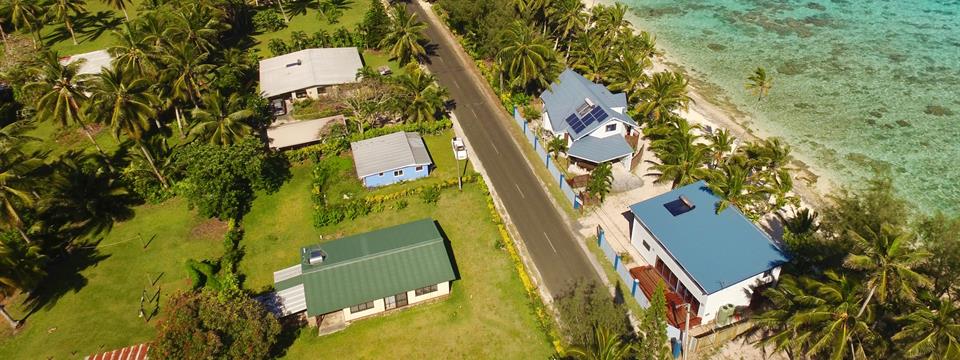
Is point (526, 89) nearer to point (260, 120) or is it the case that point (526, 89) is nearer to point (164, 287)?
point (260, 120)

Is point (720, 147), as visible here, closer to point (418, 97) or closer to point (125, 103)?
point (418, 97)

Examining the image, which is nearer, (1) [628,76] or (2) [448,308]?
(2) [448,308]

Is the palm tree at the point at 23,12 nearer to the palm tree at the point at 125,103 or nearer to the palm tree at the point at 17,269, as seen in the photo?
the palm tree at the point at 125,103

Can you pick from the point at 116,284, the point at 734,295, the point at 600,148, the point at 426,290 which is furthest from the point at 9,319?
the point at 734,295

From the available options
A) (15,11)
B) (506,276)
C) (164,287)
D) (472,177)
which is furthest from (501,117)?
(15,11)

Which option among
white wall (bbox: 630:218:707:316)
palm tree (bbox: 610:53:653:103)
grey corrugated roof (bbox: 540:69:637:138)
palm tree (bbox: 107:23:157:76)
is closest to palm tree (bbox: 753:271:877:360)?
white wall (bbox: 630:218:707:316)

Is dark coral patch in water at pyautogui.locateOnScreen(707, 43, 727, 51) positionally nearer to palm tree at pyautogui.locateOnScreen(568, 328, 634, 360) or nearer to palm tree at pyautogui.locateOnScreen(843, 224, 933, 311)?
palm tree at pyautogui.locateOnScreen(843, 224, 933, 311)
